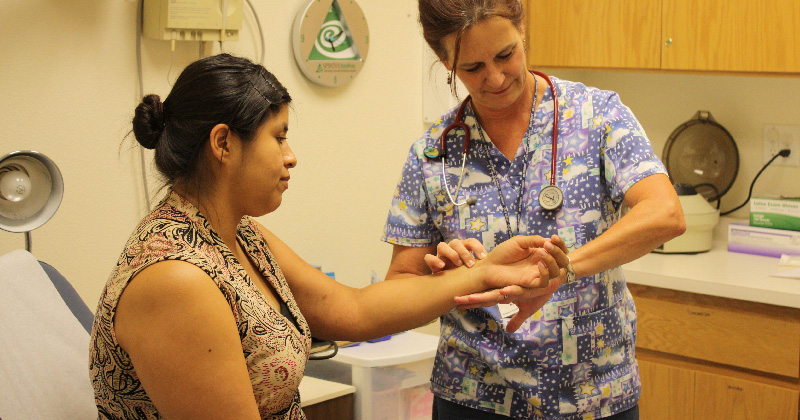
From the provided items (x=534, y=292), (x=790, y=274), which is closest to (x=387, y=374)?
(x=534, y=292)

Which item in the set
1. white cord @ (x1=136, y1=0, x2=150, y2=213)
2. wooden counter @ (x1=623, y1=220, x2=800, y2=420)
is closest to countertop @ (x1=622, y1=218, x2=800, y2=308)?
wooden counter @ (x1=623, y1=220, x2=800, y2=420)

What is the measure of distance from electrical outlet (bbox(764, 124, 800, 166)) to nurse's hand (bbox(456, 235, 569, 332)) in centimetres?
201

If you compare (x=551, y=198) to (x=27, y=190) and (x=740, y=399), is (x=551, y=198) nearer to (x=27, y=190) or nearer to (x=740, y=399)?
(x=27, y=190)

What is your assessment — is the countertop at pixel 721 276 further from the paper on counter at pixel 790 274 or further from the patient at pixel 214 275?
the patient at pixel 214 275

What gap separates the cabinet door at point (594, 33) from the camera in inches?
114

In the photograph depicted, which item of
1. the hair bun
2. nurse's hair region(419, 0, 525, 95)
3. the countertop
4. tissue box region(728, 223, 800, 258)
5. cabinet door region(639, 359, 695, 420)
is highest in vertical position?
nurse's hair region(419, 0, 525, 95)

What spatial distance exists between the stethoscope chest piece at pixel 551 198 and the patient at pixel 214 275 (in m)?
0.08

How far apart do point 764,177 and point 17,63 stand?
2568mm

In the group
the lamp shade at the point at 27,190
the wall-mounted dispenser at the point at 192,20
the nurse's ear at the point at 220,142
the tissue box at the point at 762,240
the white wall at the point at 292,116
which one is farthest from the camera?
the tissue box at the point at 762,240

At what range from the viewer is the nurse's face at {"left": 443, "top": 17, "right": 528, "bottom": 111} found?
1440 mm

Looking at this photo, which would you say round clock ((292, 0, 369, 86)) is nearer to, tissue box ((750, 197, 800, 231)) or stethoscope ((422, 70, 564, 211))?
stethoscope ((422, 70, 564, 211))

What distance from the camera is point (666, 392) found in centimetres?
269

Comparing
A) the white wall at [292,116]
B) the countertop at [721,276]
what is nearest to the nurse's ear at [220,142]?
the white wall at [292,116]

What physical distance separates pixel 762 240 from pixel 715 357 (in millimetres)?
537
